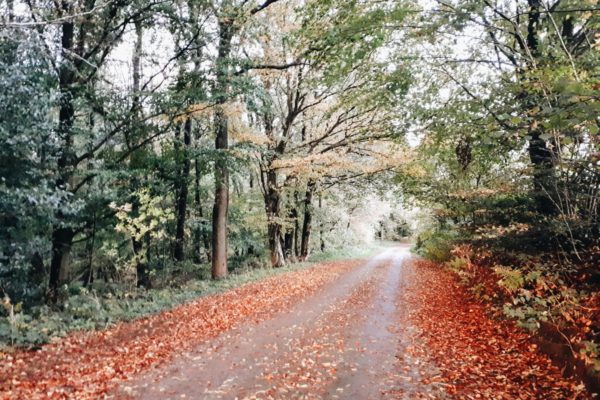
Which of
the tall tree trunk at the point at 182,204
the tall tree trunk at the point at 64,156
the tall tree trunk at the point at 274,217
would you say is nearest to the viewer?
the tall tree trunk at the point at 64,156

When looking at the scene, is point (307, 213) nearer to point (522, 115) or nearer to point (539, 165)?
point (539, 165)

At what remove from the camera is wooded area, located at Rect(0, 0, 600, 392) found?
6.81m

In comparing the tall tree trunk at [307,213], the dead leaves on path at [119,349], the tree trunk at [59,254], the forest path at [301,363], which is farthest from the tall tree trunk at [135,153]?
the tall tree trunk at [307,213]

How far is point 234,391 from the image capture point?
16.6 feet

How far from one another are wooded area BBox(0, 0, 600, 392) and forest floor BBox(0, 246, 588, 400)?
36.0 inches

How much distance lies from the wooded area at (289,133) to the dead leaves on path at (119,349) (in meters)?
1.27

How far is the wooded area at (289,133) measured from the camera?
6809 millimetres

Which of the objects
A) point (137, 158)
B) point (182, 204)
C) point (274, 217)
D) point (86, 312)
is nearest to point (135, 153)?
point (137, 158)

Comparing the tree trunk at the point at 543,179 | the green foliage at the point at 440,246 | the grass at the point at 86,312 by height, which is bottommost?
the grass at the point at 86,312

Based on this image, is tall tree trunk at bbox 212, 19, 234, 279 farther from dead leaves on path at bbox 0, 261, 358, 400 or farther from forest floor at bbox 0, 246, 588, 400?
forest floor at bbox 0, 246, 588, 400

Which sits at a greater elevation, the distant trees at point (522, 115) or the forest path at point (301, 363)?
the distant trees at point (522, 115)

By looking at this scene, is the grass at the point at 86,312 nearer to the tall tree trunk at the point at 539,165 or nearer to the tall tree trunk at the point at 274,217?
the tall tree trunk at the point at 274,217

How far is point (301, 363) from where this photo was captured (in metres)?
5.96

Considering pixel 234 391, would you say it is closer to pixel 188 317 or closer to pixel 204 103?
pixel 188 317
